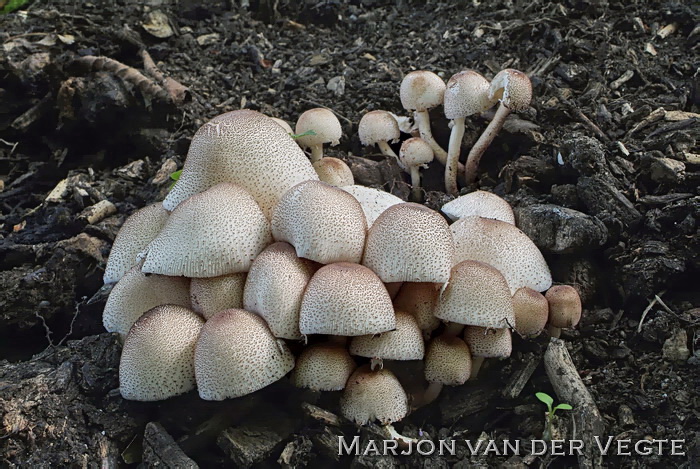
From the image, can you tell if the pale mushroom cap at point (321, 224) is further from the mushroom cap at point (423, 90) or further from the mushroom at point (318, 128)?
the mushroom cap at point (423, 90)

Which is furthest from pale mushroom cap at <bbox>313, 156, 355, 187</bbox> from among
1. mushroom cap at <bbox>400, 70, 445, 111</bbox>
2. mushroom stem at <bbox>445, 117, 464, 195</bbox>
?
mushroom stem at <bbox>445, 117, 464, 195</bbox>

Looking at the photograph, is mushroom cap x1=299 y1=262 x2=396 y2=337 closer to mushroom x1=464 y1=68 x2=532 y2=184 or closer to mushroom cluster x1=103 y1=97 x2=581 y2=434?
mushroom cluster x1=103 y1=97 x2=581 y2=434

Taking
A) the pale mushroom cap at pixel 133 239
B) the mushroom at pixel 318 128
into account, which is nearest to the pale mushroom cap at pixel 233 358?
the pale mushroom cap at pixel 133 239

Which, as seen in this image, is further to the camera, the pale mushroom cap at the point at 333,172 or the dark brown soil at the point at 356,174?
the pale mushroom cap at the point at 333,172

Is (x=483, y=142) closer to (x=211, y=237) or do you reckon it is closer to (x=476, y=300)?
(x=476, y=300)

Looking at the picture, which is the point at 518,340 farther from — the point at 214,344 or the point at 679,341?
the point at 214,344

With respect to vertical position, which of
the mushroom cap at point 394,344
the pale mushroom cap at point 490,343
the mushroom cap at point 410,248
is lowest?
the pale mushroom cap at point 490,343
